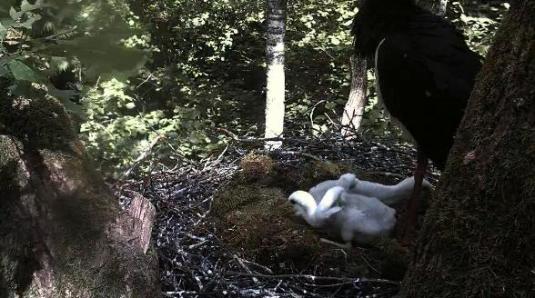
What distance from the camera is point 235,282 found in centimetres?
208

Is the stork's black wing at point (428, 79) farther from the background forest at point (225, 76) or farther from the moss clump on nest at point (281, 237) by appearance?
the background forest at point (225, 76)

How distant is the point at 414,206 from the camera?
2.56 metres

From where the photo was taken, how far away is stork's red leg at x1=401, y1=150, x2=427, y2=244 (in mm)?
2510

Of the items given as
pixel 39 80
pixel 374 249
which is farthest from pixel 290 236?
pixel 39 80

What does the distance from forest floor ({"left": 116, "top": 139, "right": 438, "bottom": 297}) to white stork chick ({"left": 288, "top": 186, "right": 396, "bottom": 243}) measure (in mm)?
60

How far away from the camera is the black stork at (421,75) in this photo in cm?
241

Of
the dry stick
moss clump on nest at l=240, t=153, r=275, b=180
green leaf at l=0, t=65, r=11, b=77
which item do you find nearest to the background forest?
moss clump on nest at l=240, t=153, r=275, b=180

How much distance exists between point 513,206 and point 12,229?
123 cm

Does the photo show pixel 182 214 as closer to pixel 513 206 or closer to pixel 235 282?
pixel 235 282

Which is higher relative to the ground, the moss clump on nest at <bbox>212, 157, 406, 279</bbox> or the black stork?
the black stork

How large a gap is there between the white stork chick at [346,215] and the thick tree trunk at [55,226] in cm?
86

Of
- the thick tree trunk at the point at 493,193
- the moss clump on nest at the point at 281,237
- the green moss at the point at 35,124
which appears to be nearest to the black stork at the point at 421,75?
the moss clump on nest at the point at 281,237

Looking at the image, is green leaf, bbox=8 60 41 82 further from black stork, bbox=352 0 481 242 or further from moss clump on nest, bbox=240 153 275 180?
moss clump on nest, bbox=240 153 275 180

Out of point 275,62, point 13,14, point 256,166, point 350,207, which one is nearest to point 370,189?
point 350,207
